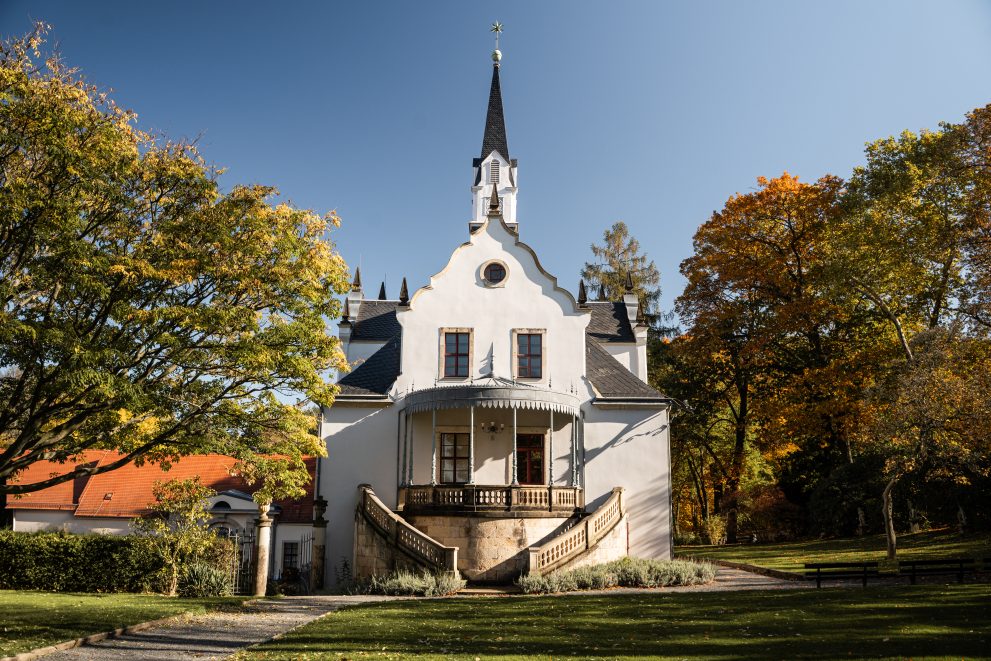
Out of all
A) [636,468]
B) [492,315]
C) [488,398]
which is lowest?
[636,468]

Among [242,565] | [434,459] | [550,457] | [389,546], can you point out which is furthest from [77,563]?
[550,457]

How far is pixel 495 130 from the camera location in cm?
4122

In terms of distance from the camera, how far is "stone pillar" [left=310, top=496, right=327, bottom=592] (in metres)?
23.0

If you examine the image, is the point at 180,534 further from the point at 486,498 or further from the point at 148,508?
the point at 486,498

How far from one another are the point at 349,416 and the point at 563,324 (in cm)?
826

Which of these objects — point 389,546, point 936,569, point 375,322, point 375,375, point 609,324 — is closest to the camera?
point 936,569

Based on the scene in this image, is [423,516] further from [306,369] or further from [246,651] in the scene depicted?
[246,651]

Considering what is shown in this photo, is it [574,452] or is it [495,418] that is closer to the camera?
[574,452]

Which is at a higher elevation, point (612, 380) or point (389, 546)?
point (612, 380)

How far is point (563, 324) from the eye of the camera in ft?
86.2

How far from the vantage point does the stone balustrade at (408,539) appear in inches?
813

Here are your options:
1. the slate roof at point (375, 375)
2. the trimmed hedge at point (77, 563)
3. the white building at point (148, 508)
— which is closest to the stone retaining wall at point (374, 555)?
the white building at point (148, 508)

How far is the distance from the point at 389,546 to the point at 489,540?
2.96 meters

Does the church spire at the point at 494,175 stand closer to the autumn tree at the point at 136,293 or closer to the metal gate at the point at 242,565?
the metal gate at the point at 242,565
